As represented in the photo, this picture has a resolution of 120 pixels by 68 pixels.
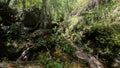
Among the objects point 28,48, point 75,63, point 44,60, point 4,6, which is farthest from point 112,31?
point 4,6

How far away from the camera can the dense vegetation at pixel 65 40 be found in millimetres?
6711

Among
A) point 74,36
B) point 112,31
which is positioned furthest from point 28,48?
point 112,31

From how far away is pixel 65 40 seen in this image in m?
9.24

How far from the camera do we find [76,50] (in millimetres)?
7855

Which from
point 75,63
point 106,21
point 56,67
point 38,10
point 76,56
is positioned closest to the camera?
point 56,67

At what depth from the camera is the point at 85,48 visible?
7957 mm

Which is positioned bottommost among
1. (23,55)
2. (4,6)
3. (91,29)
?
(23,55)

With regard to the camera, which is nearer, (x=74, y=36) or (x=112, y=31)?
(x=112, y=31)

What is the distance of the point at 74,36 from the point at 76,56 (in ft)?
9.33

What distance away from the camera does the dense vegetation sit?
22.0ft

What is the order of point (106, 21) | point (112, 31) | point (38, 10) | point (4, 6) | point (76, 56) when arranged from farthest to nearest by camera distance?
point (38, 10)
point (4, 6)
point (106, 21)
point (112, 31)
point (76, 56)

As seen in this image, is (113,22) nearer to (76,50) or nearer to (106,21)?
(106,21)

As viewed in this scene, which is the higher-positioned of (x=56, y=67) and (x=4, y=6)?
(x=4, y=6)

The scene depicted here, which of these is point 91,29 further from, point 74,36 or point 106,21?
point 74,36
